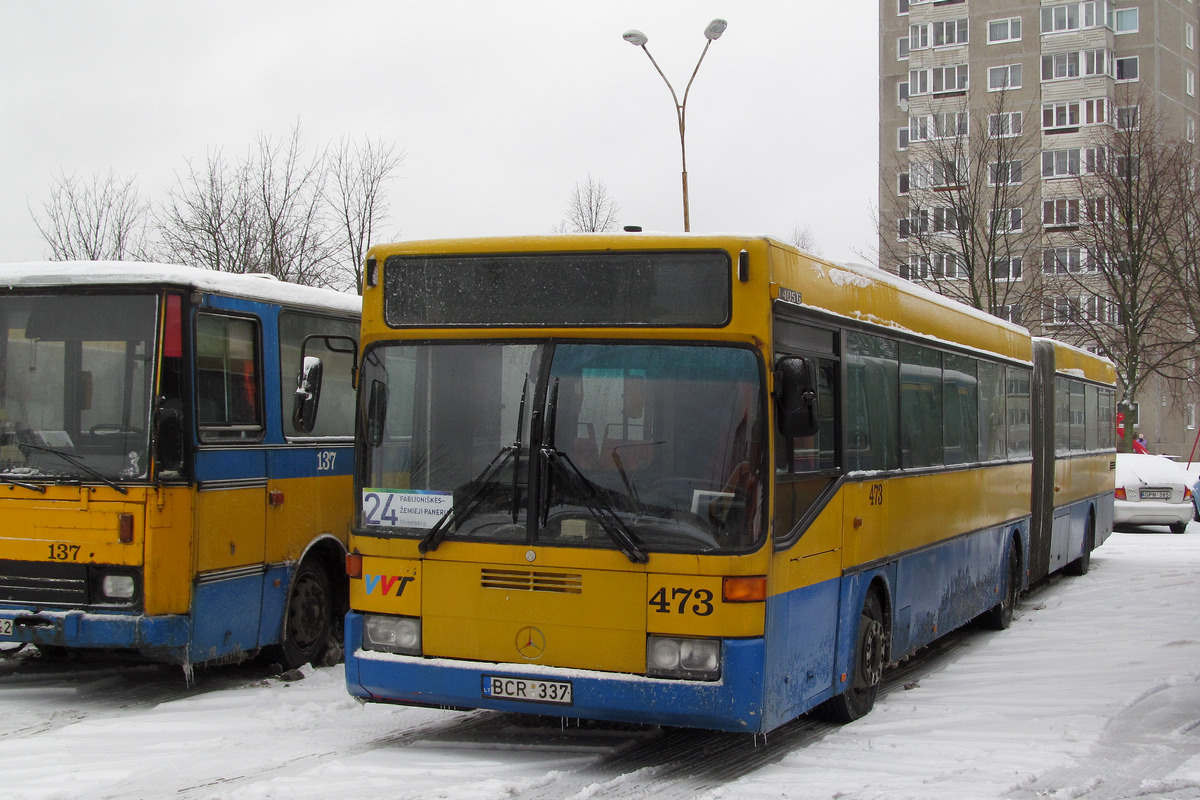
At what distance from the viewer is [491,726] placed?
25.9 feet

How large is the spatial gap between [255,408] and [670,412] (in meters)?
3.84

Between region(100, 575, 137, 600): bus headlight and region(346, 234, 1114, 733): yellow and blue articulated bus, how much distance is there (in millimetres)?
1918

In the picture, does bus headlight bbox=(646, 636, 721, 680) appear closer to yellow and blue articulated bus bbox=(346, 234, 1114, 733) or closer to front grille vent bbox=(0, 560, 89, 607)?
yellow and blue articulated bus bbox=(346, 234, 1114, 733)

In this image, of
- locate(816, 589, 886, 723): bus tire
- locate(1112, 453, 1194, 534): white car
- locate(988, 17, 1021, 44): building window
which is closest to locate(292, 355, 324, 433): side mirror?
locate(816, 589, 886, 723): bus tire

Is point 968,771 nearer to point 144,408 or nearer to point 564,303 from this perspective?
point 564,303

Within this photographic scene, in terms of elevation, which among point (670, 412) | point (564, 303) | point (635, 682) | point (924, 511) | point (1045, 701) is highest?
point (564, 303)

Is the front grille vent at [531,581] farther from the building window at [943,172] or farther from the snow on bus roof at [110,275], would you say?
the building window at [943,172]

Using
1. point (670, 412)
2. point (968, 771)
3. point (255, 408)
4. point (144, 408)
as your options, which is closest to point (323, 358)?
point (255, 408)

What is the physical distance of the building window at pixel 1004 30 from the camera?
71188 mm

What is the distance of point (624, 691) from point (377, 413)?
204 centimetres

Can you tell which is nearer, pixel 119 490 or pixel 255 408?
pixel 119 490

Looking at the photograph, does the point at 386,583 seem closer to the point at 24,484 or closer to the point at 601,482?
the point at 601,482

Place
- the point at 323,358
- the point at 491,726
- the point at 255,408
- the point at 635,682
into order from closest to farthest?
1. the point at 635,682
2. the point at 491,726
3. the point at 255,408
4. the point at 323,358

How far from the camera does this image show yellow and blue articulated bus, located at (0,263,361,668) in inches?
326
